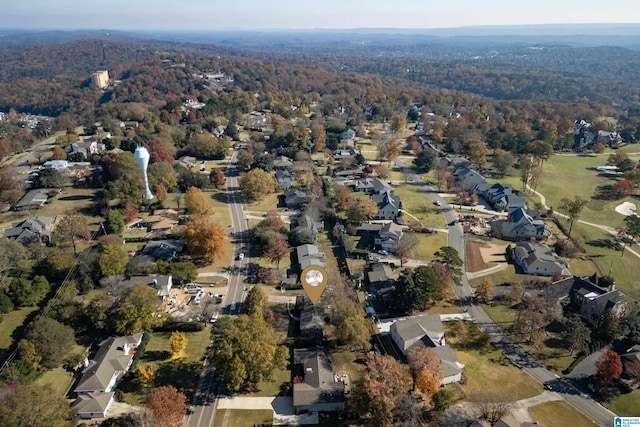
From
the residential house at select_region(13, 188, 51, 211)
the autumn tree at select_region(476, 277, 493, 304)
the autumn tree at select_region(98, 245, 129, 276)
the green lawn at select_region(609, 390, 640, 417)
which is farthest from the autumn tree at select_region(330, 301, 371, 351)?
the residential house at select_region(13, 188, 51, 211)

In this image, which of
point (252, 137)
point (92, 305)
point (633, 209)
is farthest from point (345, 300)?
point (252, 137)

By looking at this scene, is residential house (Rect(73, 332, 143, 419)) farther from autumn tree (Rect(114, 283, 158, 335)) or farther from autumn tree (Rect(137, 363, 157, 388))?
autumn tree (Rect(137, 363, 157, 388))

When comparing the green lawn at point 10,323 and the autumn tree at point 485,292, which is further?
the autumn tree at point 485,292

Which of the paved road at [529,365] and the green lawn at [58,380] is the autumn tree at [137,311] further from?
the paved road at [529,365]

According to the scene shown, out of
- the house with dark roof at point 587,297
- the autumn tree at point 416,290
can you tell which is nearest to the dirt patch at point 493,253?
the house with dark roof at point 587,297

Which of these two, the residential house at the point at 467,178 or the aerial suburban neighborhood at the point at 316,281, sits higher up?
the residential house at the point at 467,178

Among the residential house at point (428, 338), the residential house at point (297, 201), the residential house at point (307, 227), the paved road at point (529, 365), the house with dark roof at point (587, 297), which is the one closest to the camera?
the paved road at point (529, 365)
